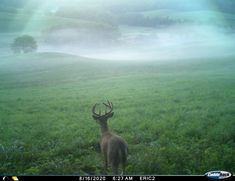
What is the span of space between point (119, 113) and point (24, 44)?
257 centimetres

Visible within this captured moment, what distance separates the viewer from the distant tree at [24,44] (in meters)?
9.60

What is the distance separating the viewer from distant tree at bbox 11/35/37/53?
9602mm

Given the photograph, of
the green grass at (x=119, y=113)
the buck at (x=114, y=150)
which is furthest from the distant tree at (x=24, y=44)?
the buck at (x=114, y=150)

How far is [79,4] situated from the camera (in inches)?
382

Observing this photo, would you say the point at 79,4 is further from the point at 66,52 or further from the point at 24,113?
the point at 24,113

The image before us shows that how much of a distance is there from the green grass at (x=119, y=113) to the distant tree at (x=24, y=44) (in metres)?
0.35

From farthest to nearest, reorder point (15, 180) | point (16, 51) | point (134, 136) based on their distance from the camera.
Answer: point (16, 51)
point (134, 136)
point (15, 180)

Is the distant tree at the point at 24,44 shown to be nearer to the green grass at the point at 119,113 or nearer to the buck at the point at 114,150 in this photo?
the green grass at the point at 119,113

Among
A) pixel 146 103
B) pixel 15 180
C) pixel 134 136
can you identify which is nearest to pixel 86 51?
pixel 146 103

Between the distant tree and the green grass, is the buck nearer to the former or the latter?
the green grass

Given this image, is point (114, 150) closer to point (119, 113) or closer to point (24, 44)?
point (119, 113)

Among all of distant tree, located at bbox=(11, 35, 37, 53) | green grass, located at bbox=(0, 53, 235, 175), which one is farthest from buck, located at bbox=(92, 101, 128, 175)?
distant tree, located at bbox=(11, 35, 37, 53)

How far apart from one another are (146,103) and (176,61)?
1609 millimetres

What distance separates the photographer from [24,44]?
958 centimetres
